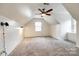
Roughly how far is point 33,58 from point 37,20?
12188mm

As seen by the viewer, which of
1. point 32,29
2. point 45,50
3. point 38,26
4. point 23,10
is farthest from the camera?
point 38,26

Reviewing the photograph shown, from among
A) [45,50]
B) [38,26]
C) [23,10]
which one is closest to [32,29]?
[38,26]

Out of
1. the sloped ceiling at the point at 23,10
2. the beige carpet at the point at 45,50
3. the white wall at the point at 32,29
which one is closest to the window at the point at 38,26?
the white wall at the point at 32,29

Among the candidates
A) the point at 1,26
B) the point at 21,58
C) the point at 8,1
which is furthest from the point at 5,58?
the point at 1,26

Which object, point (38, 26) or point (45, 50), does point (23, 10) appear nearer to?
point (45, 50)

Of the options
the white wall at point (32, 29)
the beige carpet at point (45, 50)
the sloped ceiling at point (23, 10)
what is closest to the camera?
the sloped ceiling at point (23, 10)

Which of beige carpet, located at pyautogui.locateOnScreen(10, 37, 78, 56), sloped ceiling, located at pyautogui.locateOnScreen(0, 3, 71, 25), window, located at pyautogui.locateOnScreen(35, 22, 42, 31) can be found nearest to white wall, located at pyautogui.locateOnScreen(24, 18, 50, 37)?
window, located at pyautogui.locateOnScreen(35, 22, 42, 31)

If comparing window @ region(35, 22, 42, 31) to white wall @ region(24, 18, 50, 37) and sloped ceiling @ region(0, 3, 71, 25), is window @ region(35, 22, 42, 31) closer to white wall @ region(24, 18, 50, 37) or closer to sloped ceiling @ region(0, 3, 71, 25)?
white wall @ region(24, 18, 50, 37)

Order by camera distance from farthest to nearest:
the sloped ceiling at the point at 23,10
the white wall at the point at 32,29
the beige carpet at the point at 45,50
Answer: the white wall at the point at 32,29
the beige carpet at the point at 45,50
the sloped ceiling at the point at 23,10

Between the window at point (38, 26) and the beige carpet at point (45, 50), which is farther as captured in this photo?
the window at point (38, 26)

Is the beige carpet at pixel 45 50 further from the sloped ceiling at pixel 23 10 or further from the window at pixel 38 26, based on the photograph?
the window at pixel 38 26

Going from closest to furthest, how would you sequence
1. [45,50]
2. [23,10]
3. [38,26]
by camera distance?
[45,50], [23,10], [38,26]

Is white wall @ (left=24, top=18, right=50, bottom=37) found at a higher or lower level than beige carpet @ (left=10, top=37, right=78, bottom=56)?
higher

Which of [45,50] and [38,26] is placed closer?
[45,50]
